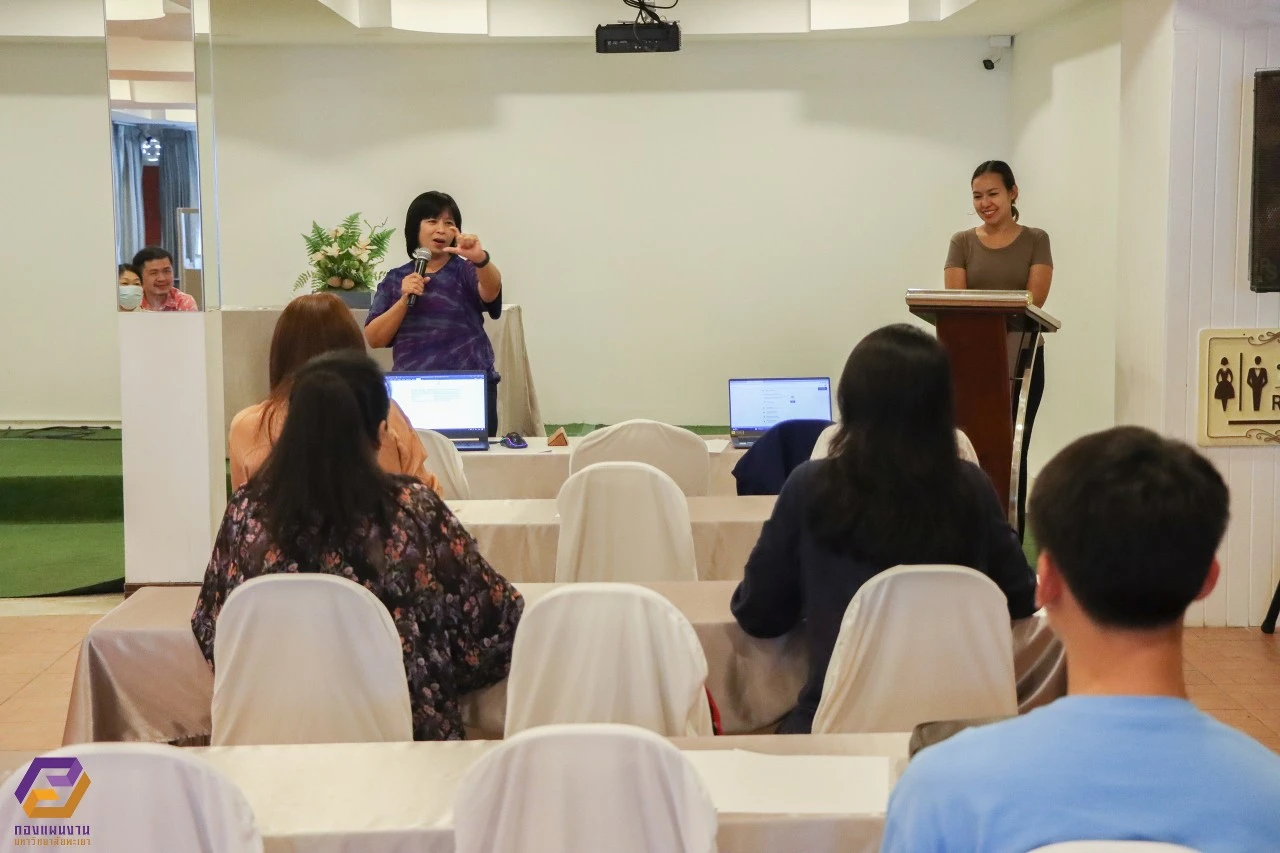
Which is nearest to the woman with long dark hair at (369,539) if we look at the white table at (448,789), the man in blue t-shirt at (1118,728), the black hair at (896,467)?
the white table at (448,789)

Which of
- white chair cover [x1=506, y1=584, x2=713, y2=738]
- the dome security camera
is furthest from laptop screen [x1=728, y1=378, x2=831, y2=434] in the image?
the dome security camera

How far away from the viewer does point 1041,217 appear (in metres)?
8.07

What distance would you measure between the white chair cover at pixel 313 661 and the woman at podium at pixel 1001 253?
3665 millimetres

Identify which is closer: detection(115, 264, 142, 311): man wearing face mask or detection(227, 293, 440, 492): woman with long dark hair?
detection(227, 293, 440, 492): woman with long dark hair

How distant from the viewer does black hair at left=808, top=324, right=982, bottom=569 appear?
8.74 feet

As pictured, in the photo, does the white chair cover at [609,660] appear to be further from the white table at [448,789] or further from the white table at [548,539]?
the white table at [548,539]

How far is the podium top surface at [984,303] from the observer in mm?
4664

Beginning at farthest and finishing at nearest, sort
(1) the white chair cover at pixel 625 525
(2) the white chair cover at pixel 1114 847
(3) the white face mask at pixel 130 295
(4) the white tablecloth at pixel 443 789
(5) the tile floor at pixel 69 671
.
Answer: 1. (3) the white face mask at pixel 130 295
2. (5) the tile floor at pixel 69 671
3. (1) the white chair cover at pixel 625 525
4. (4) the white tablecloth at pixel 443 789
5. (2) the white chair cover at pixel 1114 847

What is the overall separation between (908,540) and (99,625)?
5.97 feet

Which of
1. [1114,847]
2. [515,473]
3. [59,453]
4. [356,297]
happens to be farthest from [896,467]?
[59,453]

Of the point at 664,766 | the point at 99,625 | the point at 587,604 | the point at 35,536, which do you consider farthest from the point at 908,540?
the point at 35,536

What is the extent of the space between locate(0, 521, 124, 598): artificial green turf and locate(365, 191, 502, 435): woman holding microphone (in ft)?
5.83

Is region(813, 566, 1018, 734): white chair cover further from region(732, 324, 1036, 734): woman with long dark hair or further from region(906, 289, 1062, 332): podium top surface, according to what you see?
region(906, 289, 1062, 332): podium top surface

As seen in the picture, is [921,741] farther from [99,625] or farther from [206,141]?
[206,141]
